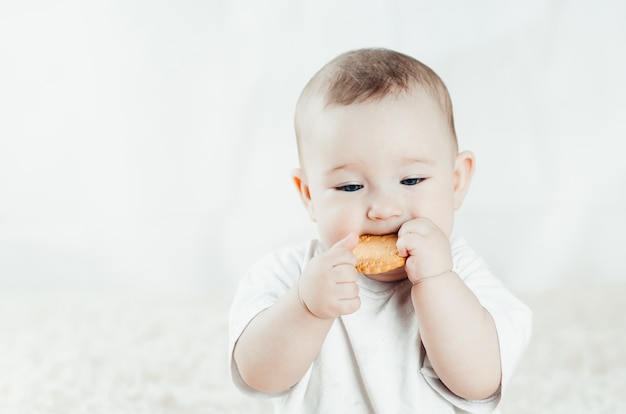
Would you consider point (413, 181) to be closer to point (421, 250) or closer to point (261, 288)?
point (421, 250)

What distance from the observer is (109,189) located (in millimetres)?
2336

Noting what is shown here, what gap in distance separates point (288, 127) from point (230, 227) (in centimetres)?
30

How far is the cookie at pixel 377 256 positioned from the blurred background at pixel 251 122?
1293 mm

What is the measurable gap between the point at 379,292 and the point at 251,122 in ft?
4.05

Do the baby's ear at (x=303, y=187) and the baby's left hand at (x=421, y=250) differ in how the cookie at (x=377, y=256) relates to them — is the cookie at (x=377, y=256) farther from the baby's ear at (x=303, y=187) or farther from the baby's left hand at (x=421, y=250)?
the baby's ear at (x=303, y=187)

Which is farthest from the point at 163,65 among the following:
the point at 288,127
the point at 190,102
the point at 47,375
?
the point at 47,375

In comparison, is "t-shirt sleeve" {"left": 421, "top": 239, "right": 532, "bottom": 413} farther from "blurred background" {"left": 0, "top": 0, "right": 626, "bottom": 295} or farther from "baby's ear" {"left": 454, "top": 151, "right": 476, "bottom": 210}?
"blurred background" {"left": 0, "top": 0, "right": 626, "bottom": 295}

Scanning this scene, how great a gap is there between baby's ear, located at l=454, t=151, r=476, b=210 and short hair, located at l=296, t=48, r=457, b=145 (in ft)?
0.15

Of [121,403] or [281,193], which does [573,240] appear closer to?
[281,193]

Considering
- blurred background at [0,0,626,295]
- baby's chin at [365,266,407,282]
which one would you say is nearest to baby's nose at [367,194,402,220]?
baby's chin at [365,266,407,282]

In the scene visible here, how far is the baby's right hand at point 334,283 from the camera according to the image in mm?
948

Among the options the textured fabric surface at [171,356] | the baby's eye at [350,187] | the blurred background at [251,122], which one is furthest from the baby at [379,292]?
the blurred background at [251,122]

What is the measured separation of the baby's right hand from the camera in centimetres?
95

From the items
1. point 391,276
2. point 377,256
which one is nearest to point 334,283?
point 377,256
